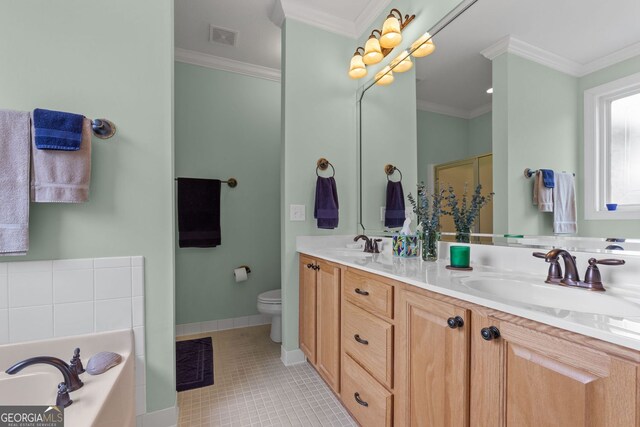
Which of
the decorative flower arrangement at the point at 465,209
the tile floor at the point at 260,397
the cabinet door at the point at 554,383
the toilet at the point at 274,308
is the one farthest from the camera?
the toilet at the point at 274,308

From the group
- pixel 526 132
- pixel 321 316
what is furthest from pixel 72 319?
pixel 526 132

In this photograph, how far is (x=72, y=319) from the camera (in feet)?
4.22

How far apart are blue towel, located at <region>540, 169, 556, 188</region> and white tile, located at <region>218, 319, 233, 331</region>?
2.66 metres

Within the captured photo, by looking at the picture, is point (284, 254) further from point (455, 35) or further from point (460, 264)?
point (455, 35)

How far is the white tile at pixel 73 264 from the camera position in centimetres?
127

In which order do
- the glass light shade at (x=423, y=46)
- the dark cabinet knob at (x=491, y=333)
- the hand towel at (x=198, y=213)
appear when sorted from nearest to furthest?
the dark cabinet knob at (x=491, y=333), the glass light shade at (x=423, y=46), the hand towel at (x=198, y=213)

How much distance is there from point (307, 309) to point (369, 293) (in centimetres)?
80

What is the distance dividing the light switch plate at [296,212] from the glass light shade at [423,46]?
1.24 meters

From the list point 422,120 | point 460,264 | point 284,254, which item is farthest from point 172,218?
point 422,120

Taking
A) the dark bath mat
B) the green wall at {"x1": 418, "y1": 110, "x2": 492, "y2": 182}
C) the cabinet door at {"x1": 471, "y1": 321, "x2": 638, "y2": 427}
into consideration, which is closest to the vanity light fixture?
the green wall at {"x1": 418, "y1": 110, "x2": 492, "y2": 182}

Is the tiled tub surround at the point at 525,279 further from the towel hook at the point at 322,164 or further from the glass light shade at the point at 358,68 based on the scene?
the glass light shade at the point at 358,68

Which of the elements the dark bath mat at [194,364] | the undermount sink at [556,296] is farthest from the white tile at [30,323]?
the undermount sink at [556,296]

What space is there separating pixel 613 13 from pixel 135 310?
7.30ft

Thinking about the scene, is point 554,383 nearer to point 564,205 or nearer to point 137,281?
point 564,205
